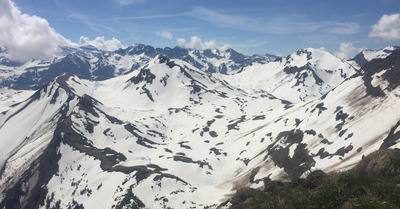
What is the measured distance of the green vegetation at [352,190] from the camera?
17.0 meters

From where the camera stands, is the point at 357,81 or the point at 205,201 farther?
the point at 357,81

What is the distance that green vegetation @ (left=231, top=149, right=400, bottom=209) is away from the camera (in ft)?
55.7

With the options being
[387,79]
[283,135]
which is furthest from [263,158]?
[387,79]

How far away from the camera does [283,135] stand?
192 meters

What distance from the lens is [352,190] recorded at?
1872 cm

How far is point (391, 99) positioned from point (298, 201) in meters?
161

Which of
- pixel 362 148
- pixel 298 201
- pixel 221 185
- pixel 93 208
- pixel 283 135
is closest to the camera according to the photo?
pixel 298 201

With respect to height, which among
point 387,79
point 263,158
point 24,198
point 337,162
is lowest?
point 337,162

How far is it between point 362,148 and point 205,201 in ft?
245

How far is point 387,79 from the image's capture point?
6865 inches

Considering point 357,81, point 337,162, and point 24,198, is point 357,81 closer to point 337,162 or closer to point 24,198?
point 337,162

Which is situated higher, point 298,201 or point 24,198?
point 24,198

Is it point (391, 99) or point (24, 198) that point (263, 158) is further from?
point (24, 198)

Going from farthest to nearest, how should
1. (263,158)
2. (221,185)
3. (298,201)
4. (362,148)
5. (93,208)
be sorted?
(263,158)
(221,185)
(93,208)
(362,148)
(298,201)
